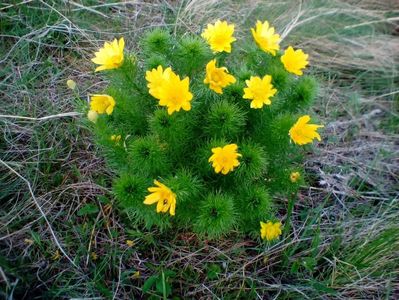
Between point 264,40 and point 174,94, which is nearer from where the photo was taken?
point 174,94

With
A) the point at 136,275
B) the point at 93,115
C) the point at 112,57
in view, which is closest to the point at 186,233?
the point at 136,275

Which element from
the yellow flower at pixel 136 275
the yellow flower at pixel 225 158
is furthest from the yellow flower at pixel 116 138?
the yellow flower at pixel 136 275

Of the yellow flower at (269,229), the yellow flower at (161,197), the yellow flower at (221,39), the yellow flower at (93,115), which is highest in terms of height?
the yellow flower at (221,39)

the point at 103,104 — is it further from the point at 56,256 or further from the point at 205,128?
the point at 56,256

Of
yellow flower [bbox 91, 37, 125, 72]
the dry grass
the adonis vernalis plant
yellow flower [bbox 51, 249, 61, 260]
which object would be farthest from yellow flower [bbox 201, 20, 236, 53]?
yellow flower [bbox 51, 249, 61, 260]

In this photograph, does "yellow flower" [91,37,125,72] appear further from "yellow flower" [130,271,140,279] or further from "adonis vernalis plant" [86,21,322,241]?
"yellow flower" [130,271,140,279]

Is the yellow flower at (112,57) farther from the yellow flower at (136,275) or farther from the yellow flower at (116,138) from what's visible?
the yellow flower at (136,275)
